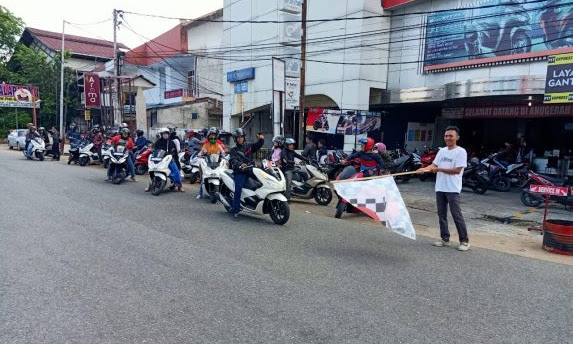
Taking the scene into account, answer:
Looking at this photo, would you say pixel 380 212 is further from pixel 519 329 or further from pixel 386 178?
pixel 519 329

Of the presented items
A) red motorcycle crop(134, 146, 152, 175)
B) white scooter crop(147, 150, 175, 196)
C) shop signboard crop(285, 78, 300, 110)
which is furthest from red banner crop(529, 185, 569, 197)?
red motorcycle crop(134, 146, 152, 175)

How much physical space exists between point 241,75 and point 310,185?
1433cm

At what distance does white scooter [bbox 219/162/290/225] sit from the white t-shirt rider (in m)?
2.68

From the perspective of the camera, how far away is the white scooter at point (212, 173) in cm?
929

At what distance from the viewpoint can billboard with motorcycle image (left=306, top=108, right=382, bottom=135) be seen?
14.8 metres

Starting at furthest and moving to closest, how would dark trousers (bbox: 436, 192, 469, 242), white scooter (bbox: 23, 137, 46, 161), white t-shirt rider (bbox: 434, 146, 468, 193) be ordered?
1. white scooter (bbox: 23, 137, 46, 161)
2. dark trousers (bbox: 436, 192, 469, 242)
3. white t-shirt rider (bbox: 434, 146, 468, 193)

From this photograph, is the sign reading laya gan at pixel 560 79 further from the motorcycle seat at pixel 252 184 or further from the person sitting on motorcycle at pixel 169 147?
the person sitting on motorcycle at pixel 169 147

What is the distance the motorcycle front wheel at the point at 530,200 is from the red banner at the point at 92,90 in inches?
997

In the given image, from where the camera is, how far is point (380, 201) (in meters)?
5.60

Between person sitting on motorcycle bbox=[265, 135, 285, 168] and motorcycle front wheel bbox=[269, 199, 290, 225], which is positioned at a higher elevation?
person sitting on motorcycle bbox=[265, 135, 285, 168]

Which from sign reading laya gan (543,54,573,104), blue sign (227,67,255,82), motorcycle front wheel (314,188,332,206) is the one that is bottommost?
motorcycle front wheel (314,188,332,206)

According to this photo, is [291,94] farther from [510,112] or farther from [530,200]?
[530,200]

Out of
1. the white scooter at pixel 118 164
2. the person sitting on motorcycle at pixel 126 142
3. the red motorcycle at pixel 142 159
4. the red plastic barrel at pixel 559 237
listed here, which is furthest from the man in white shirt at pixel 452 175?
the red motorcycle at pixel 142 159

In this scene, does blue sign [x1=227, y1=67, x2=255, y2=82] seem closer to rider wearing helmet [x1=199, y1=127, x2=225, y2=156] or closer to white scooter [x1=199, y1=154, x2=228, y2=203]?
rider wearing helmet [x1=199, y1=127, x2=225, y2=156]
